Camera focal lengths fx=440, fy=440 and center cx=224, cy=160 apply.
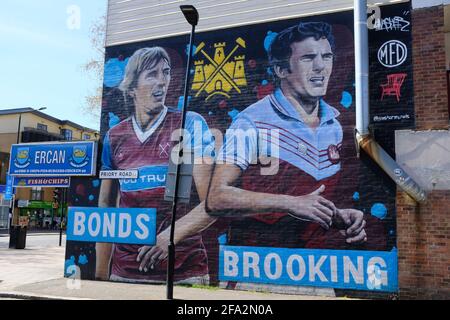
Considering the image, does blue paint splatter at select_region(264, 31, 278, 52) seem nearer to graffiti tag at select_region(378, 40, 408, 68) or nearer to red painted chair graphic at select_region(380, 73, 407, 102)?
graffiti tag at select_region(378, 40, 408, 68)

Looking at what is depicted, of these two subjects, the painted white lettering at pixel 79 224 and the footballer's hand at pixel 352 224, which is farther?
the painted white lettering at pixel 79 224

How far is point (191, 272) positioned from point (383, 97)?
656 cm

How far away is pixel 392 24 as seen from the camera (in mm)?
10438

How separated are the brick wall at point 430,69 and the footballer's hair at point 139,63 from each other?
6794 millimetres

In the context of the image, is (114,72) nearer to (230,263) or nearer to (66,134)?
(230,263)

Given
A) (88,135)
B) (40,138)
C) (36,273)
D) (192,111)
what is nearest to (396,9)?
(192,111)

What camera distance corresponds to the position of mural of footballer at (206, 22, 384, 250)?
10.5 metres

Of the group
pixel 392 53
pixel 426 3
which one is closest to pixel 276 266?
pixel 392 53

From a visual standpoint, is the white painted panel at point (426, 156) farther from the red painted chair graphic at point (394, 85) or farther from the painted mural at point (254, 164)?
the red painted chair graphic at point (394, 85)

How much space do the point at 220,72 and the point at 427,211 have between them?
6.32 meters

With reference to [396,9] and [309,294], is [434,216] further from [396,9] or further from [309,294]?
[396,9]

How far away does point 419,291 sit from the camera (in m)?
9.44

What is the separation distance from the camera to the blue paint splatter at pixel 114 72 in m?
13.4

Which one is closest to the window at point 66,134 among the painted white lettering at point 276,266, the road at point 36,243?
the road at point 36,243
